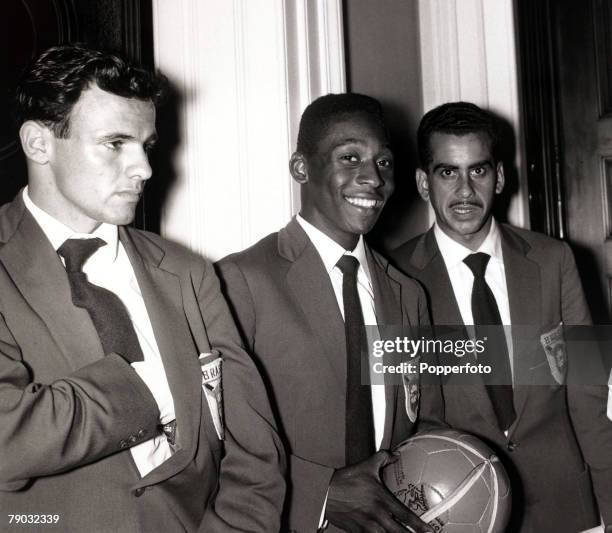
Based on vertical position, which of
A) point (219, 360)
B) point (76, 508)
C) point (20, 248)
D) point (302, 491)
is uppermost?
point (20, 248)

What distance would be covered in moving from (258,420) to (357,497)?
1.02ft

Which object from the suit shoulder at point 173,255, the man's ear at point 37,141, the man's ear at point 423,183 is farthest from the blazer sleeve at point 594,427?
the man's ear at point 37,141

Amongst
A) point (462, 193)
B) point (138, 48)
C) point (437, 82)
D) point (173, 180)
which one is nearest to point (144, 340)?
point (173, 180)

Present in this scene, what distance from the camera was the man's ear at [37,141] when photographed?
139cm

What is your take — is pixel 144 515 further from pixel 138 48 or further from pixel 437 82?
pixel 437 82

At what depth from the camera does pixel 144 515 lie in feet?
4.36

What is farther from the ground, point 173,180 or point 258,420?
point 173,180

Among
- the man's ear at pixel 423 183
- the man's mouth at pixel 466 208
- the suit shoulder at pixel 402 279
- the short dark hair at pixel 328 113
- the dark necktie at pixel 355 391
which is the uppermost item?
the short dark hair at pixel 328 113

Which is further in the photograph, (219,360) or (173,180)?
(173,180)

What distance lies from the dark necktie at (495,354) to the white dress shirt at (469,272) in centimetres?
3

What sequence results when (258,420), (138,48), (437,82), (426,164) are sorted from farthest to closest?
(437,82), (426,164), (138,48), (258,420)

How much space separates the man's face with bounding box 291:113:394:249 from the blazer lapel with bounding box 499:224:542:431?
22.9 inches

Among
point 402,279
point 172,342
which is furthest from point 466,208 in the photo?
point 172,342

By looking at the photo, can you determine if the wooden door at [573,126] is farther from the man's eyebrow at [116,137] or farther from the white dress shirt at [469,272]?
the man's eyebrow at [116,137]
